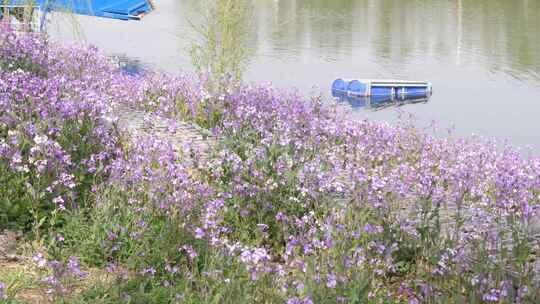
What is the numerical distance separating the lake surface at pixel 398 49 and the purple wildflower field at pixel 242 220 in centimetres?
1190

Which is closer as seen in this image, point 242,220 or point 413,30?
point 242,220

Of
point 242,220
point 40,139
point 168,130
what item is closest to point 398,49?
point 168,130

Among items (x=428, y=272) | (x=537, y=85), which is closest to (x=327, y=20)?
(x=537, y=85)

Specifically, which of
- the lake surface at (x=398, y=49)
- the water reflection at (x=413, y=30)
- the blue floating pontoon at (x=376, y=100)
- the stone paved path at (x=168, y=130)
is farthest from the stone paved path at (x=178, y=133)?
the water reflection at (x=413, y=30)

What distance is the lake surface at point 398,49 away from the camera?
23.5 meters

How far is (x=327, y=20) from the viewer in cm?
4116

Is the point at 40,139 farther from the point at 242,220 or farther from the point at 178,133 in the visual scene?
the point at 178,133

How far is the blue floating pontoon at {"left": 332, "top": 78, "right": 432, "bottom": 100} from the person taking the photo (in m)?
24.8

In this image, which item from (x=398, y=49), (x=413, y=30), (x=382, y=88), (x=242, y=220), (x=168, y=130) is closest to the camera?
(x=242, y=220)

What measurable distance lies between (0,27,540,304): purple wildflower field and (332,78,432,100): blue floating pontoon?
58.4 ft

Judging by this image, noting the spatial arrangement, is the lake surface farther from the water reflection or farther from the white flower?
the white flower

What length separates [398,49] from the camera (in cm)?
3338

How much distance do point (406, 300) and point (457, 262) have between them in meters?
0.36

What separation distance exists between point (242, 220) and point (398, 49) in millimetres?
28998
